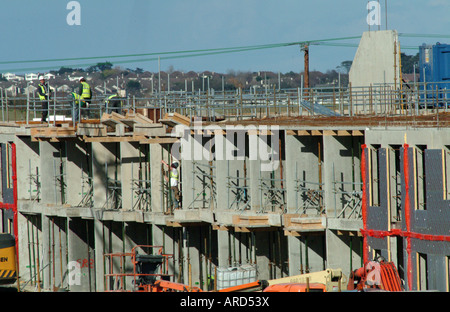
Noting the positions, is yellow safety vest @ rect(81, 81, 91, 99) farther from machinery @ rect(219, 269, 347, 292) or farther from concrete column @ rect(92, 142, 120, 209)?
machinery @ rect(219, 269, 347, 292)

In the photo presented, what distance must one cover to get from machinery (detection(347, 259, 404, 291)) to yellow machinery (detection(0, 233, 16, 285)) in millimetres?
14630

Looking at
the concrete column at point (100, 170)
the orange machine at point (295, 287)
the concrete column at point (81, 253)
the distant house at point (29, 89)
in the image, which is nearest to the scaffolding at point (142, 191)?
the concrete column at point (100, 170)

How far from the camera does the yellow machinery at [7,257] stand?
104 ft

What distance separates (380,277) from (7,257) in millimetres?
15661

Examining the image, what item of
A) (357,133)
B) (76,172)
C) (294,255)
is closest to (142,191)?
(76,172)

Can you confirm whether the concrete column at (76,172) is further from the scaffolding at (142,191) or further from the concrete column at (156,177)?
the concrete column at (156,177)

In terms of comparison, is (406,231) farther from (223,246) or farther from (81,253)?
(81,253)

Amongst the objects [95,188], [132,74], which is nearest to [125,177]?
[95,188]

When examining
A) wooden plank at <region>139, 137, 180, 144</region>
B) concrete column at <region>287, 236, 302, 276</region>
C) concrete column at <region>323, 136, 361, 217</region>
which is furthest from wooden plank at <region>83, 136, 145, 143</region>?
concrete column at <region>323, 136, 361, 217</region>

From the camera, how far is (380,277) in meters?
21.2

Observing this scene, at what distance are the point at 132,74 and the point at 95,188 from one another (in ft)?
306

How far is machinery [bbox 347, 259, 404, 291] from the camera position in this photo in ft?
69.1

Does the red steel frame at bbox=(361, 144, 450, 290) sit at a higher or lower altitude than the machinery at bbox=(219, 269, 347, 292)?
higher

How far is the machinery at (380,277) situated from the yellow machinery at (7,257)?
14.6m
